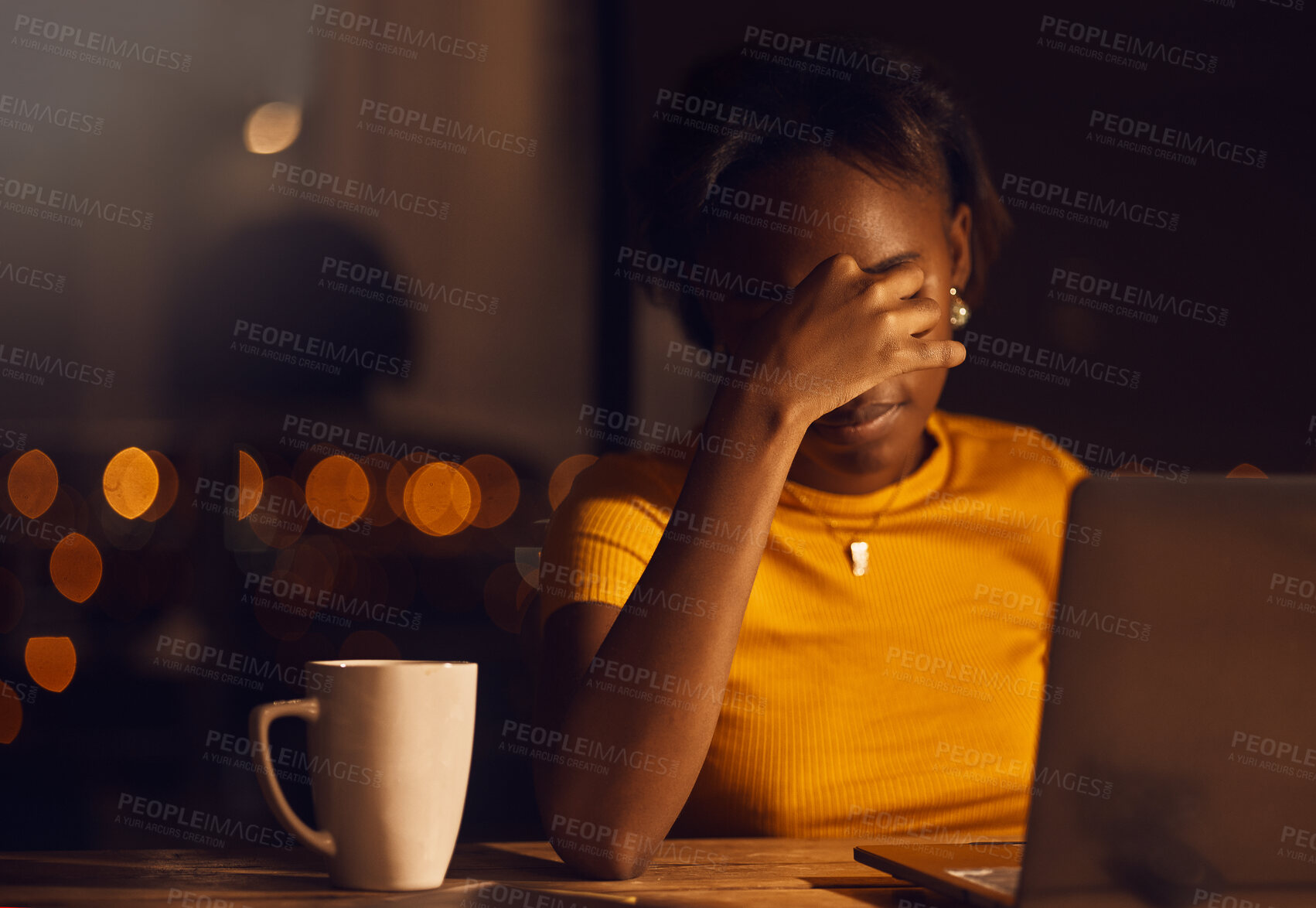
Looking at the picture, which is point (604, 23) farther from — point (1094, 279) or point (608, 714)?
point (608, 714)

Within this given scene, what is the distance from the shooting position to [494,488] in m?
2.99

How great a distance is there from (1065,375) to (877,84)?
1365 mm

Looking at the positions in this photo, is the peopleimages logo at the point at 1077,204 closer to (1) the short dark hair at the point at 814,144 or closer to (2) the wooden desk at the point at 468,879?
(1) the short dark hair at the point at 814,144

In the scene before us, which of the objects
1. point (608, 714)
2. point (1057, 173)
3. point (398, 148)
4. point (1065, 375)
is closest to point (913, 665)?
point (608, 714)

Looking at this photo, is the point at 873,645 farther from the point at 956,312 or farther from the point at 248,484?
the point at 248,484

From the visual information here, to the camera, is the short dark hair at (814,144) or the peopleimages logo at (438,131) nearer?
the short dark hair at (814,144)

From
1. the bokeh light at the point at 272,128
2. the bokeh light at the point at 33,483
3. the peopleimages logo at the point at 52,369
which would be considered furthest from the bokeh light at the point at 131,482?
the bokeh light at the point at 272,128

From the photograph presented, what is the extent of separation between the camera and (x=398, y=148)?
3121mm

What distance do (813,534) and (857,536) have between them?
0.20 ft

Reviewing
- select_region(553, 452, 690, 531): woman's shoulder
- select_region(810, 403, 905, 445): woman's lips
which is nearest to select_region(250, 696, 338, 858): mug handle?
select_region(553, 452, 690, 531): woman's shoulder

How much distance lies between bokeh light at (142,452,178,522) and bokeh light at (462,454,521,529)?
0.79 m

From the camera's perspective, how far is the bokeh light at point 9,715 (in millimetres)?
2625

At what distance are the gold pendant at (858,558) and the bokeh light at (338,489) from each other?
1.96 m

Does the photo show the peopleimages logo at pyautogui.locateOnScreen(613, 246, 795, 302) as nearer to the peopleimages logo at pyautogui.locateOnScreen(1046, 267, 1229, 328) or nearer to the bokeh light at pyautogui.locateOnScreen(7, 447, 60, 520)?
the peopleimages logo at pyautogui.locateOnScreen(1046, 267, 1229, 328)
